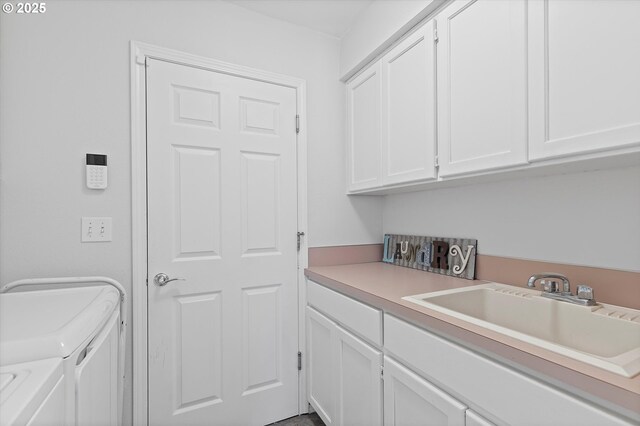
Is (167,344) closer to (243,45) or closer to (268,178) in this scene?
(268,178)

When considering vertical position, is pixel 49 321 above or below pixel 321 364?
above

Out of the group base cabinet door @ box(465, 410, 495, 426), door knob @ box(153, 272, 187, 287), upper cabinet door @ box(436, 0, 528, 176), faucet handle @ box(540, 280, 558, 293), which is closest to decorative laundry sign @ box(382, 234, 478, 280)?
faucet handle @ box(540, 280, 558, 293)

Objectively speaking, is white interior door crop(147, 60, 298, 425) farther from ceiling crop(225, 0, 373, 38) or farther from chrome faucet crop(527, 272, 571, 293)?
chrome faucet crop(527, 272, 571, 293)

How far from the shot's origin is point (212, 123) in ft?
5.80

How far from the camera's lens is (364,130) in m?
2.01

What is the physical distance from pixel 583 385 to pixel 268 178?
1.64 metres

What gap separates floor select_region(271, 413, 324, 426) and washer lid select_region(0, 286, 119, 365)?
50.4 inches

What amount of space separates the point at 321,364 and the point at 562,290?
48.8 inches

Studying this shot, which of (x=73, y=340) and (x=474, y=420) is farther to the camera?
(x=474, y=420)

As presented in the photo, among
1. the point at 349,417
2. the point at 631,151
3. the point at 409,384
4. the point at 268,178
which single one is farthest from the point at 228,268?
the point at 631,151

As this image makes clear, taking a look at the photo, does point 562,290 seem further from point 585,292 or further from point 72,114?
point 72,114

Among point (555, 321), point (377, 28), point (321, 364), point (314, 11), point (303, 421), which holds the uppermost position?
point (314, 11)

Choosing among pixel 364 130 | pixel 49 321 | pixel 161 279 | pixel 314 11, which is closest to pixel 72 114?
pixel 161 279

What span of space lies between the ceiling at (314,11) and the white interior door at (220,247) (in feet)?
1.48
